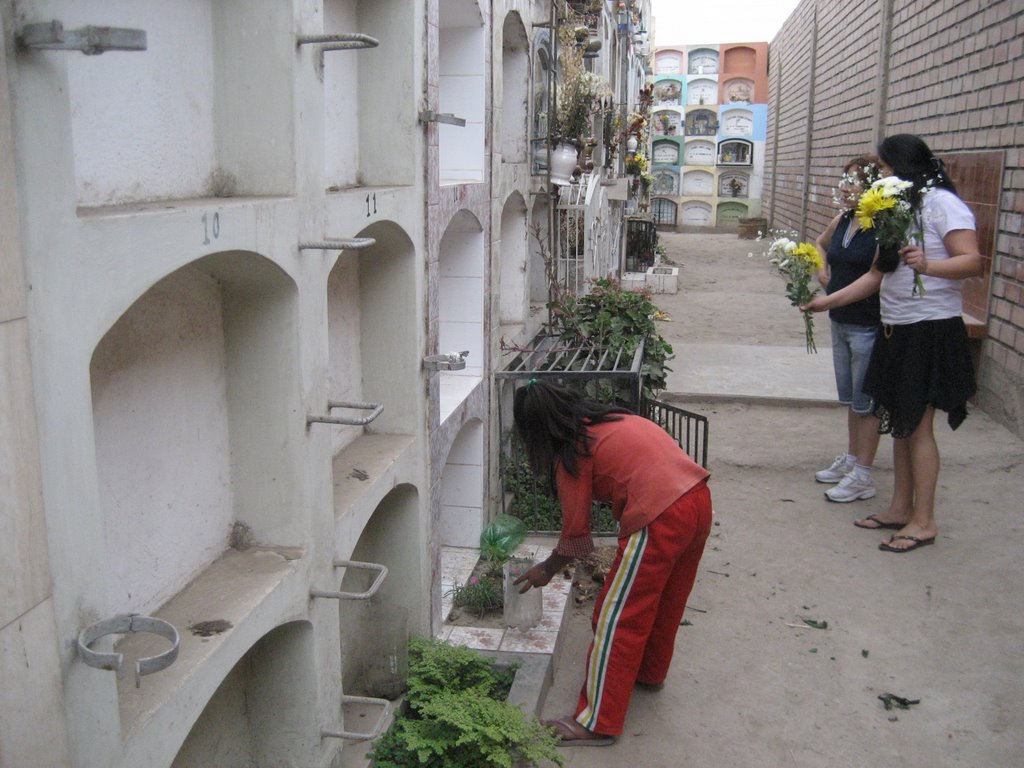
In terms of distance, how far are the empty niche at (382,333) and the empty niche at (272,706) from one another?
986 mm

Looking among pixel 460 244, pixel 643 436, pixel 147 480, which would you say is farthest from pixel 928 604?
pixel 147 480

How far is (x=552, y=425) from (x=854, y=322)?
9.51 ft

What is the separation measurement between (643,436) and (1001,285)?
5222 mm

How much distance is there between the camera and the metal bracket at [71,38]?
1.60 m

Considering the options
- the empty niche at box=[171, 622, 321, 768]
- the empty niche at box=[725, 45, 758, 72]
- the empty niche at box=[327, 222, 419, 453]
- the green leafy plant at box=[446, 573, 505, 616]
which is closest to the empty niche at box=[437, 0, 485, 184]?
the empty niche at box=[327, 222, 419, 453]

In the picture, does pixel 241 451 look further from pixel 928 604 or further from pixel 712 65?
pixel 712 65

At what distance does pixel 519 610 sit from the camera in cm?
463

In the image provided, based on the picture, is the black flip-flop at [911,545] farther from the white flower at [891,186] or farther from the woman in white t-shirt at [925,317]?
the white flower at [891,186]

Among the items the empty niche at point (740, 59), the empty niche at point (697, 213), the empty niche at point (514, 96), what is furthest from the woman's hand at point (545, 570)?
the empty niche at point (740, 59)

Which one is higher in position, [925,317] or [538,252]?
[538,252]

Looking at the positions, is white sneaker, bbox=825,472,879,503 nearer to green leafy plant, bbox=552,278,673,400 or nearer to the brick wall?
green leafy plant, bbox=552,278,673,400

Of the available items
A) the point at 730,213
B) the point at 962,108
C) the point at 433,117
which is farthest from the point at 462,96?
the point at 730,213

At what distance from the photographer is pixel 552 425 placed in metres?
3.63

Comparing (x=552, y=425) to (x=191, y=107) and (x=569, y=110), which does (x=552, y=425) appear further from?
(x=569, y=110)
